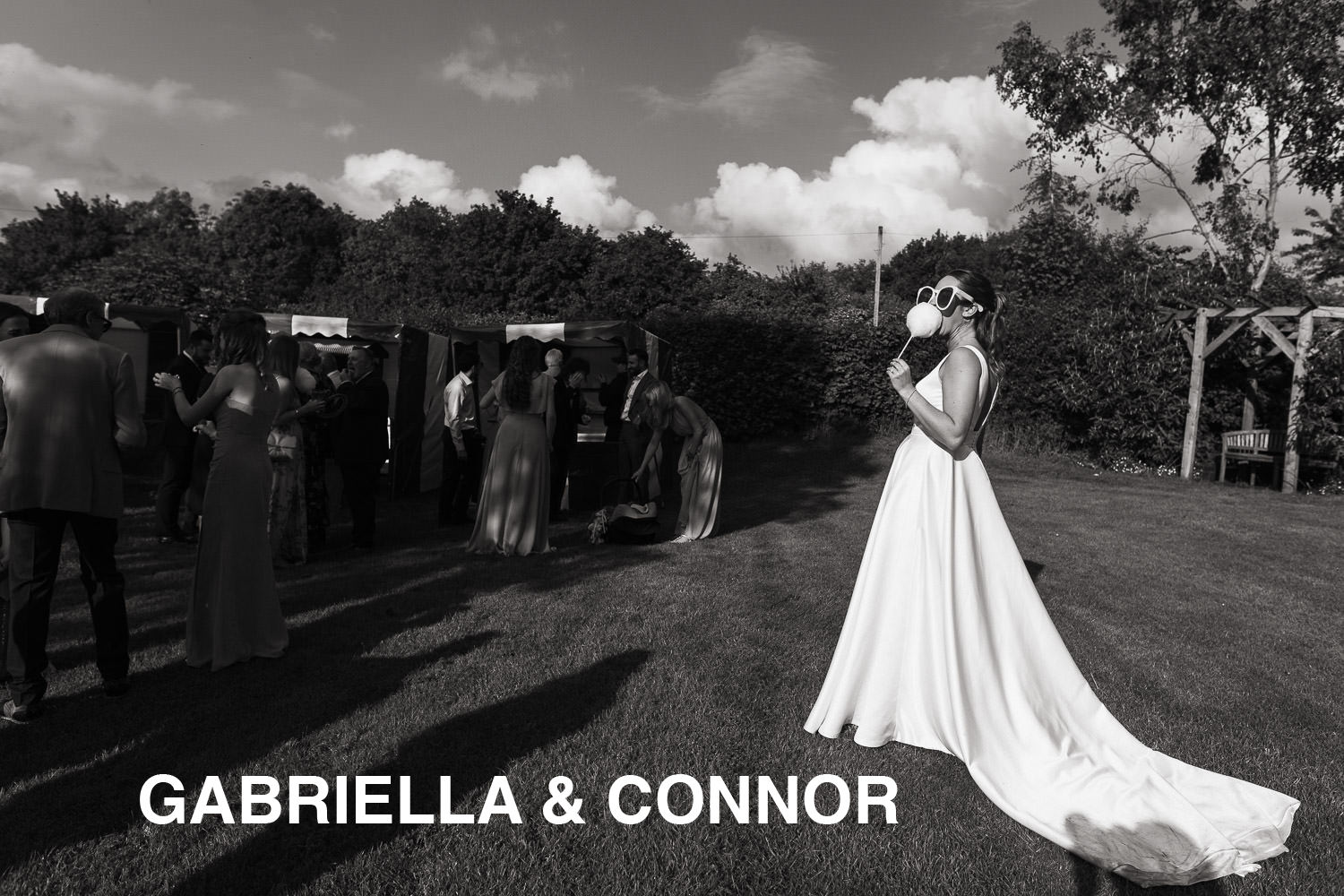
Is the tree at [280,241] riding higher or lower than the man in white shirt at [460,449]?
higher

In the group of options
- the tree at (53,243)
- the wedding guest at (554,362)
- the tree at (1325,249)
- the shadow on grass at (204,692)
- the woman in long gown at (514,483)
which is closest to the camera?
the shadow on grass at (204,692)

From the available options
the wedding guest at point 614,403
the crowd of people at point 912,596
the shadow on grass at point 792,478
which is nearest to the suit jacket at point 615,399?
the wedding guest at point 614,403

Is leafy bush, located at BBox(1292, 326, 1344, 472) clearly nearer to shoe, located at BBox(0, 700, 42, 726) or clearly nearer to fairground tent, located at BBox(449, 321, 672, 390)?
Result: fairground tent, located at BBox(449, 321, 672, 390)

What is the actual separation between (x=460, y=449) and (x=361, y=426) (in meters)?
1.87

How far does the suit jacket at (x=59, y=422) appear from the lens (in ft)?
13.2

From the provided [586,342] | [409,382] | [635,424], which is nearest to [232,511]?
[635,424]

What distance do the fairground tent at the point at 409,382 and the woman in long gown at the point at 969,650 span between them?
904 cm

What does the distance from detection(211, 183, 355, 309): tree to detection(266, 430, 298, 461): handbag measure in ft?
170

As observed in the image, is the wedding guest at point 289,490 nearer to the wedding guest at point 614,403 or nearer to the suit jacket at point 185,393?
the suit jacket at point 185,393

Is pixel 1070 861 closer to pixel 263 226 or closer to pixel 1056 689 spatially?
pixel 1056 689

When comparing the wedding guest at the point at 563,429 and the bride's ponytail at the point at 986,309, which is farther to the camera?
the wedding guest at the point at 563,429

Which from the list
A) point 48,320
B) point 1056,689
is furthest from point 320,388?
point 1056,689

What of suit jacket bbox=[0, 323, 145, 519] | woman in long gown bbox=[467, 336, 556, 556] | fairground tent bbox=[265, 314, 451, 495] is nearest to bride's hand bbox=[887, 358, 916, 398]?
suit jacket bbox=[0, 323, 145, 519]

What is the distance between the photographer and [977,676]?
3650 millimetres
